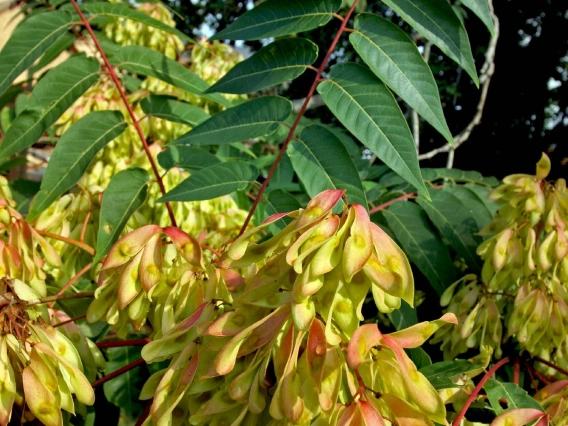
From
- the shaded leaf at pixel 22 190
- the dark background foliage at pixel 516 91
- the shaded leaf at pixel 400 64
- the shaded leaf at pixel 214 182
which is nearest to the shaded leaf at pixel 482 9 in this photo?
the shaded leaf at pixel 400 64

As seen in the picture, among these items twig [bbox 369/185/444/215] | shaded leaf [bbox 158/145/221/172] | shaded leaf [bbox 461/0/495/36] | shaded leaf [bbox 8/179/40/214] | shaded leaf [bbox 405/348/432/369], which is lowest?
shaded leaf [bbox 405/348/432/369]

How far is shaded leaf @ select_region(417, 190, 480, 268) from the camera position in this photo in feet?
4.88

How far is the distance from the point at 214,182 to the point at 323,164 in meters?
0.22

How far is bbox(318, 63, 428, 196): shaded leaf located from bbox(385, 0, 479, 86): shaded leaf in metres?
0.11

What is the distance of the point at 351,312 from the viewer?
2.25ft

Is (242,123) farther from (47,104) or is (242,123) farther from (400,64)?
(47,104)

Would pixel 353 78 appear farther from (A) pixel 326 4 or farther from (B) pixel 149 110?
(B) pixel 149 110

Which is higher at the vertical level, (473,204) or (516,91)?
(473,204)

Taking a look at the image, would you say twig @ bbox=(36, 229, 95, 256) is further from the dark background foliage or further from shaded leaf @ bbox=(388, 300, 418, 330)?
the dark background foliage

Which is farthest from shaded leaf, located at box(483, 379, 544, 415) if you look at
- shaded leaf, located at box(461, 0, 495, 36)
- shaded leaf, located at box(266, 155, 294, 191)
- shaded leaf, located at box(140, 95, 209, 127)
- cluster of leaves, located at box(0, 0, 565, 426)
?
shaded leaf, located at box(266, 155, 294, 191)

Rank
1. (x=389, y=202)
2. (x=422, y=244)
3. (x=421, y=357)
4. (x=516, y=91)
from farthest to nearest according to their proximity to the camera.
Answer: (x=516, y=91)
(x=389, y=202)
(x=422, y=244)
(x=421, y=357)

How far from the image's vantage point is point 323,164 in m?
1.13

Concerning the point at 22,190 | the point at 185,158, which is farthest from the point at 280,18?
the point at 22,190

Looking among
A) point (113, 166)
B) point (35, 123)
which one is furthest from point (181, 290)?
point (113, 166)
